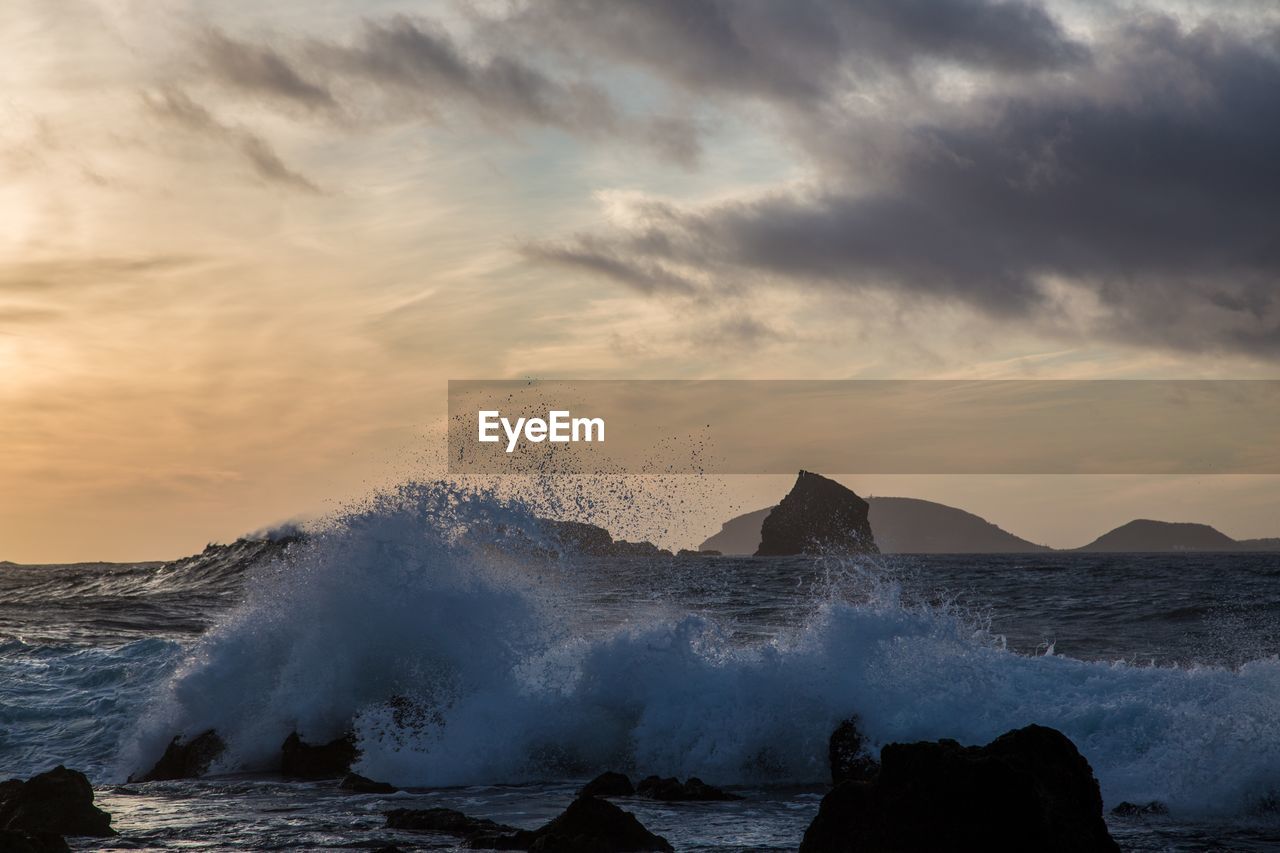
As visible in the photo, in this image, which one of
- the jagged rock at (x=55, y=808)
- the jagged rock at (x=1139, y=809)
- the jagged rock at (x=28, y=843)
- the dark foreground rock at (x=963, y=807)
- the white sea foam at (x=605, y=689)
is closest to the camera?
the jagged rock at (x=28, y=843)

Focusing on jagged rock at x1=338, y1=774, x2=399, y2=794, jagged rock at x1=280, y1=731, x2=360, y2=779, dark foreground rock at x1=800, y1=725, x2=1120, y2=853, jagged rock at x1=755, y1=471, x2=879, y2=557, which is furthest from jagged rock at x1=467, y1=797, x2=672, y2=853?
jagged rock at x1=755, y1=471, x2=879, y2=557

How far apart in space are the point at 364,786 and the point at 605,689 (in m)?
3.56

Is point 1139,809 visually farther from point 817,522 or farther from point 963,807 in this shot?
point 817,522

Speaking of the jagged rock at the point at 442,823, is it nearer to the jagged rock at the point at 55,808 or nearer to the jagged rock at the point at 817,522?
the jagged rock at the point at 55,808

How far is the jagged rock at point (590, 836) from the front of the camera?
8.84m

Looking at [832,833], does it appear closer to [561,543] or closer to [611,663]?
[611,663]

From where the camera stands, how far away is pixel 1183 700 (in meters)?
13.5

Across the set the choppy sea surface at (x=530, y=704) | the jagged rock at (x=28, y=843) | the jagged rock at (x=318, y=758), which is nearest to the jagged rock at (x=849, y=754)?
the choppy sea surface at (x=530, y=704)

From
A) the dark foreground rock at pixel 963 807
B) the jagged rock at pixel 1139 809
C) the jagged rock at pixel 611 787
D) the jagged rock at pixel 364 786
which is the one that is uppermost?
the dark foreground rock at pixel 963 807

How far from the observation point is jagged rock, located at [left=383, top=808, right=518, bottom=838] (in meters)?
10.1

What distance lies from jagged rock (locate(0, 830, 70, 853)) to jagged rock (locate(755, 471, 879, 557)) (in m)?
132

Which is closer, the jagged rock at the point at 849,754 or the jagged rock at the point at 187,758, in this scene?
the jagged rock at the point at 849,754

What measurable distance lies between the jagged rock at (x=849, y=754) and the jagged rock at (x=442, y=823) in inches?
171

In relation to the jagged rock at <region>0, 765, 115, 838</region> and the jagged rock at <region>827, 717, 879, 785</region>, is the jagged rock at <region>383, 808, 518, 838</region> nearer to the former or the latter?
the jagged rock at <region>0, 765, 115, 838</region>
